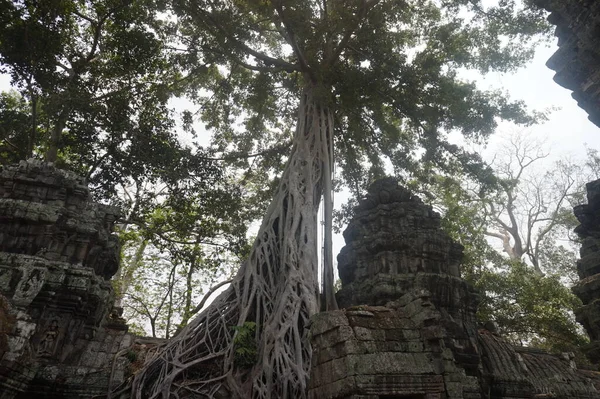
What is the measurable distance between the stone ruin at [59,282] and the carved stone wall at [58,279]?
11 millimetres

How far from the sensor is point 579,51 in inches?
186

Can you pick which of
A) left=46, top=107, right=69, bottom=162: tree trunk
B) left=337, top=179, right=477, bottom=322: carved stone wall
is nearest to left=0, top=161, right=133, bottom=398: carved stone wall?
left=46, top=107, right=69, bottom=162: tree trunk

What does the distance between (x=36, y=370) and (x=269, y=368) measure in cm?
242

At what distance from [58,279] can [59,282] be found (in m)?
0.05

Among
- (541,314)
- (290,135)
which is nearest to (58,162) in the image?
(290,135)

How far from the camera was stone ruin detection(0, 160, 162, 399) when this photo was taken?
4.82 metres

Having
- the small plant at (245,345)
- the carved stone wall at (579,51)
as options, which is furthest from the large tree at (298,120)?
the carved stone wall at (579,51)

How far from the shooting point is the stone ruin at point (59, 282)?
4824 mm

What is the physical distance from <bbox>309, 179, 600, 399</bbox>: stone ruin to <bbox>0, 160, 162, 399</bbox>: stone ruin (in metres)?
3.02

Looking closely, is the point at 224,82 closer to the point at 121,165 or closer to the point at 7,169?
the point at 121,165

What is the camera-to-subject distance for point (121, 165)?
8773mm

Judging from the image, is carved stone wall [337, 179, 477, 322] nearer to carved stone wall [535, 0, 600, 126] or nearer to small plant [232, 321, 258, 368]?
small plant [232, 321, 258, 368]

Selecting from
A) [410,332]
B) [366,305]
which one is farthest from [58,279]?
[410,332]

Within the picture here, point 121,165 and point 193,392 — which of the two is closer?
point 193,392
